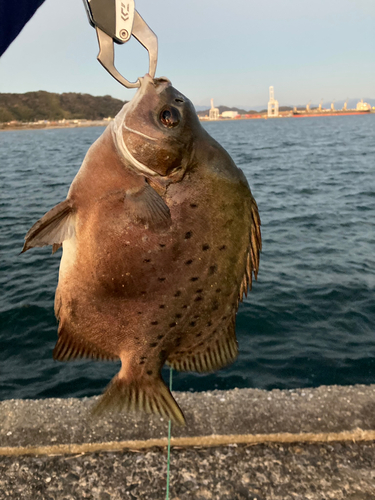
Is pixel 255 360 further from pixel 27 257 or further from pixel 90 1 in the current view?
pixel 27 257

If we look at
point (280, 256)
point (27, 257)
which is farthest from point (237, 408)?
point (27, 257)

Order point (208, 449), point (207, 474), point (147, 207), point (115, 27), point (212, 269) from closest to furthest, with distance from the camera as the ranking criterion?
1. point (115, 27)
2. point (147, 207)
3. point (212, 269)
4. point (207, 474)
5. point (208, 449)

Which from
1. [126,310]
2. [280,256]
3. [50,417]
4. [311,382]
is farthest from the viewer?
[280,256]

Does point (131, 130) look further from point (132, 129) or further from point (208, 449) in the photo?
point (208, 449)

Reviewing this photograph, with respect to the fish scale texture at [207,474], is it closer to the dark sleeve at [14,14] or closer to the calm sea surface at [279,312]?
the calm sea surface at [279,312]

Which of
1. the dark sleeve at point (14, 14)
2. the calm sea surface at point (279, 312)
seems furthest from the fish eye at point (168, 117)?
the calm sea surface at point (279, 312)

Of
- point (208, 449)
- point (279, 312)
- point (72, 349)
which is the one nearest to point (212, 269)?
point (72, 349)

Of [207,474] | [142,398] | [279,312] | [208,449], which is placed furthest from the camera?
[279,312]
